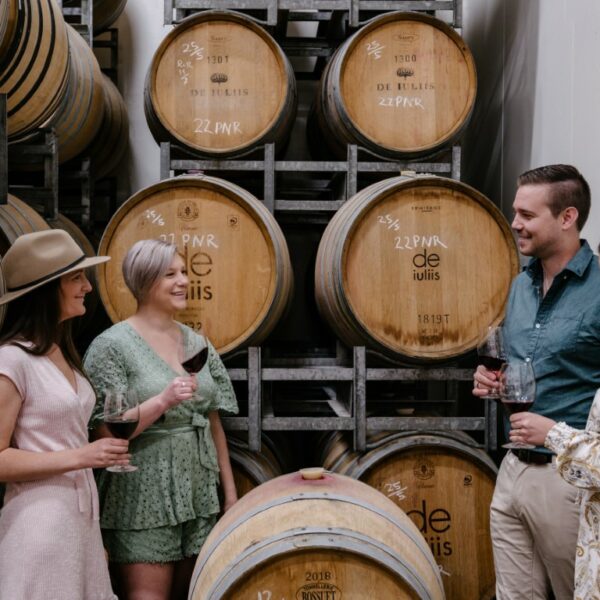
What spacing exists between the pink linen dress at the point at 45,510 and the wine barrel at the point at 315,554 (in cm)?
35

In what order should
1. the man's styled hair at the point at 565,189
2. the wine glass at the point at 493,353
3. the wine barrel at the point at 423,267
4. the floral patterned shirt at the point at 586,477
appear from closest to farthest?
the floral patterned shirt at the point at 586,477 → the wine glass at the point at 493,353 → the man's styled hair at the point at 565,189 → the wine barrel at the point at 423,267

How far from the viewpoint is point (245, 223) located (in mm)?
3025

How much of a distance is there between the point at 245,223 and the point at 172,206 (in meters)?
0.30

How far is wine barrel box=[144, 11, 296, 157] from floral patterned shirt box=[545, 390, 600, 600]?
201 centimetres

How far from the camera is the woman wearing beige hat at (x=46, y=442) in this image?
6.66ft

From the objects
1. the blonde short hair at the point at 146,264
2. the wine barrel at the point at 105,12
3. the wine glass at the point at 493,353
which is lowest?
the wine glass at the point at 493,353

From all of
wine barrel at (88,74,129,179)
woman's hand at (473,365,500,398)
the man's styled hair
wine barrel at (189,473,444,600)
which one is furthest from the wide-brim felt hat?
wine barrel at (88,74,129,179)

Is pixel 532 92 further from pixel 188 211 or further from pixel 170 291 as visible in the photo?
pixel 170 291

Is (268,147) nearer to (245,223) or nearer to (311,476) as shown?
(245,223)

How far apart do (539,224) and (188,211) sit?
1347mm

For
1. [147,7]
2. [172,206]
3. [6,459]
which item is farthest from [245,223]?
[147,7]

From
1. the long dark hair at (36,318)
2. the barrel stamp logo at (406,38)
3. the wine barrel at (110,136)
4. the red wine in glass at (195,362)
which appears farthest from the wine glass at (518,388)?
the wine barrel at (110,136)

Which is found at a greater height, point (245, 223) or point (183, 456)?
point (245, 223)

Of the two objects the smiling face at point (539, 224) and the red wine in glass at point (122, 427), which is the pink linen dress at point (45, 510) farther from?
the smiling face at point (539, 224)
